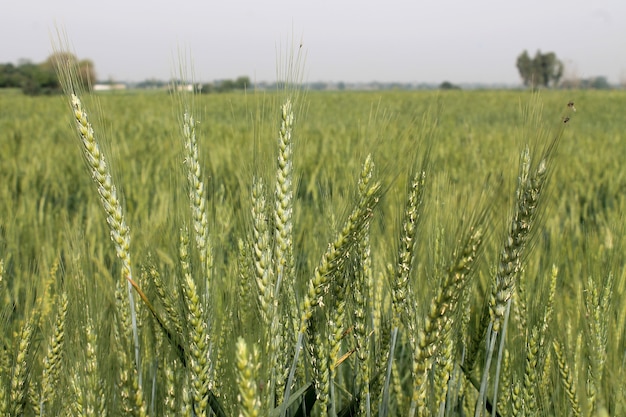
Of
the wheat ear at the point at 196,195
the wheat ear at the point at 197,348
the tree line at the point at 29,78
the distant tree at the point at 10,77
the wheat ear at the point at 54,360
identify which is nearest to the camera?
the wheat ear at the point at 197,348

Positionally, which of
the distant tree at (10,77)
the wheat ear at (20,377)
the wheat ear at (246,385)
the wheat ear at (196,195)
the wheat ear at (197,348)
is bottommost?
the distant tree at (10,77)

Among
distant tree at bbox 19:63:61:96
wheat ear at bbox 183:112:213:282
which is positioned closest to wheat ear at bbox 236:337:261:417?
wheat ear at bbox 183:112:213:282

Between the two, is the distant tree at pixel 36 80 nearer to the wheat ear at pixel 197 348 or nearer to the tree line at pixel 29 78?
the tree line at pixel 29 78

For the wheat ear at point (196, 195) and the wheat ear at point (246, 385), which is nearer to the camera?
the wheat ear at point (246, 385)

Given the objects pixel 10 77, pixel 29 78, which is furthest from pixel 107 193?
pixel 10 77

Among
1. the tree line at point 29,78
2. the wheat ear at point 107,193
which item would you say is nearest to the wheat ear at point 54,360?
the wheat ear at point 107,193

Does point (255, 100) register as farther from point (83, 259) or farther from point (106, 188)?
point (83, 259)

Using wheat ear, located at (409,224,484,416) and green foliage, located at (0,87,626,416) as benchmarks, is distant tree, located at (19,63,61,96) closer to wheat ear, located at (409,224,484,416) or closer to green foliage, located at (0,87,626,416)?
green foliage, located at (0,87,626,416)

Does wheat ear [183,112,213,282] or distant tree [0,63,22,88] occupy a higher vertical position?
wheat ear [183,112,213,282]

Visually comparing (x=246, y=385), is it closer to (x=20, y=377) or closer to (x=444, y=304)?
(x=444, y=304)

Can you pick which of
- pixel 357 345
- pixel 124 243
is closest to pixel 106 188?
pixel 124 243

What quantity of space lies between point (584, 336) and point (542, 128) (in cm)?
41

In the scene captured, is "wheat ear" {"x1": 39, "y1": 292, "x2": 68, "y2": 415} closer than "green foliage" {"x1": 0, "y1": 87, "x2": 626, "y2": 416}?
No

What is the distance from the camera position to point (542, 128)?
40.1 inches
